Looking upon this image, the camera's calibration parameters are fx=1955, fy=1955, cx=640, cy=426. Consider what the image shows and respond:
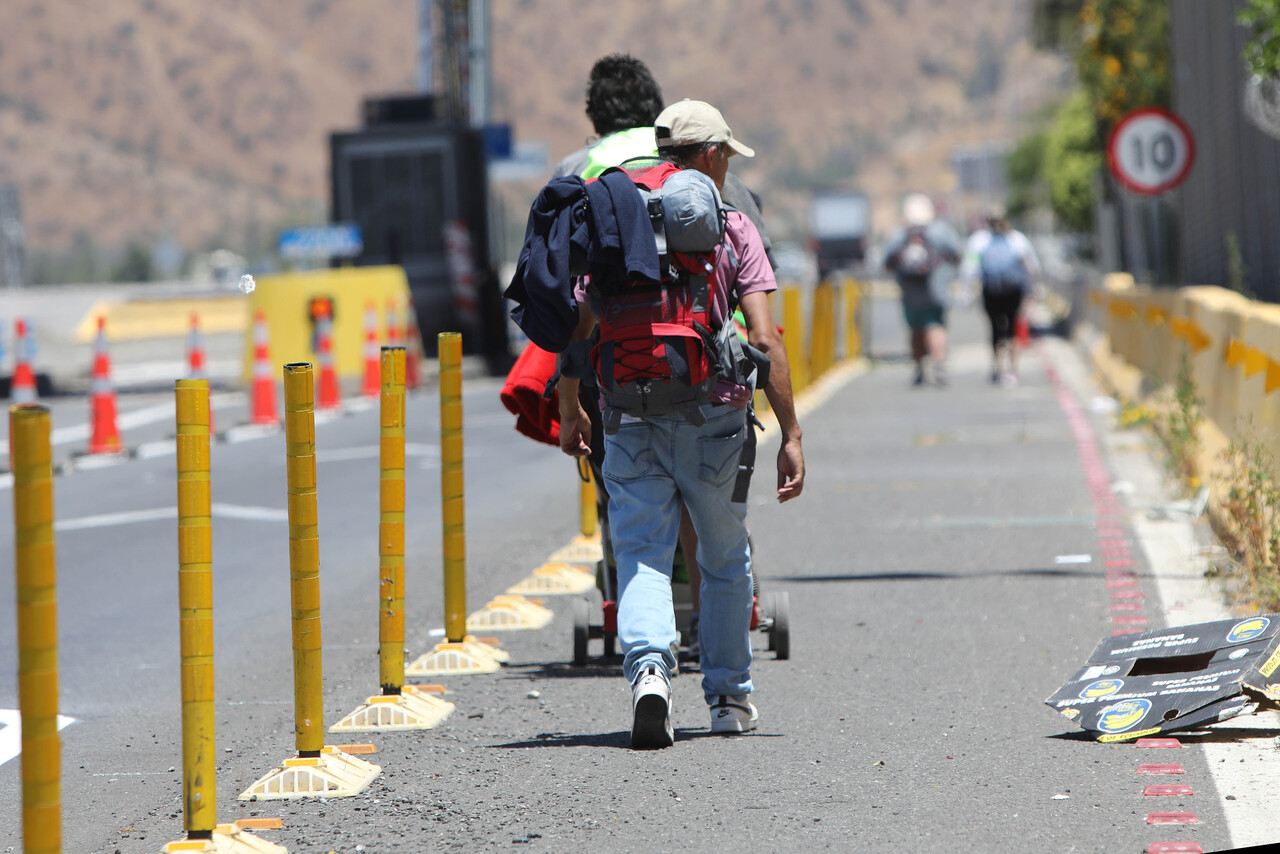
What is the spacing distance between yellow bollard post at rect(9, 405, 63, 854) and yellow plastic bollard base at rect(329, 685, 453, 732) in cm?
235

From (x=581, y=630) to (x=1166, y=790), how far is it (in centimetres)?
251

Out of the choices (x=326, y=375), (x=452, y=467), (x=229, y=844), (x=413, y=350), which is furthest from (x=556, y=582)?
(x=413, y=350)

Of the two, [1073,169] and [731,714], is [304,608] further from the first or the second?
[1073,169]

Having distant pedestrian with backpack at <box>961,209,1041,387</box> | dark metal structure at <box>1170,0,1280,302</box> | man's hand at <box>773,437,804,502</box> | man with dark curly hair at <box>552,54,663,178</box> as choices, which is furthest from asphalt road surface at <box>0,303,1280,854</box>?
distant pedestrian with backpack at <box>961,209,1041,387</box>

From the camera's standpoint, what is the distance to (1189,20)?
19406mm

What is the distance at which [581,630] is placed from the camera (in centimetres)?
694

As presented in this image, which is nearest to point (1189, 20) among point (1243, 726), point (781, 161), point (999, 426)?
point (999, 426)

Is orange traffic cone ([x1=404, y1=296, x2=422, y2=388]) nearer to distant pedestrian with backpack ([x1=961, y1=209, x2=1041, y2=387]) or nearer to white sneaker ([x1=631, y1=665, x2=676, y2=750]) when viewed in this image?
distant pedestrian with backpack ([x1=961, y1=209, x2=1041, y2=387])

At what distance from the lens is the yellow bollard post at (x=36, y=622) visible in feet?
11.6

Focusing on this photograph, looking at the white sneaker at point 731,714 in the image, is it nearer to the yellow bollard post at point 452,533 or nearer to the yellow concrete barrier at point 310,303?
the yellow bollard post at point 452,533

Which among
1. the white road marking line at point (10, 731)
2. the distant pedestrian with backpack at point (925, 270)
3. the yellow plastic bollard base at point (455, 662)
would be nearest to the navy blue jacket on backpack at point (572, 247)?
the yellow plastic bollard base at point (455, 662)

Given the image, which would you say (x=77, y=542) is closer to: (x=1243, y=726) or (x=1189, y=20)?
(x=1243, y=726)

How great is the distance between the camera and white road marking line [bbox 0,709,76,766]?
6156mm

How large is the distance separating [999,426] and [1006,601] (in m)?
8.26
